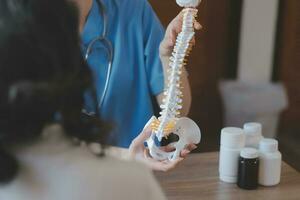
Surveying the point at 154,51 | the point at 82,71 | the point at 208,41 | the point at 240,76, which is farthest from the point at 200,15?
the point at 82,71

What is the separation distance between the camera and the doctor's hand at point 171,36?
4.05 feet

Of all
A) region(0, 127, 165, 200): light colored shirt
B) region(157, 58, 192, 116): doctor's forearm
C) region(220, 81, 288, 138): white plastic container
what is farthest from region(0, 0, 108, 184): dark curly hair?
region(220, 81, 288, 138): white plastic container

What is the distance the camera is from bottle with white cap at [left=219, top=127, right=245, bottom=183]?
1.31 metres

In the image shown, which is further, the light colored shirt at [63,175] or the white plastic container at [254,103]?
the white plastic container at [254,103]

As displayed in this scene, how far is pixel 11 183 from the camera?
0.71 metres

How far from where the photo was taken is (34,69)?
0.66 meters

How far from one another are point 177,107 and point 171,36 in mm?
156

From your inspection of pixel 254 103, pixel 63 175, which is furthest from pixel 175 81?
pixel 254 103

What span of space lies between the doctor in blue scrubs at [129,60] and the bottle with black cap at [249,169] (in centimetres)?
19

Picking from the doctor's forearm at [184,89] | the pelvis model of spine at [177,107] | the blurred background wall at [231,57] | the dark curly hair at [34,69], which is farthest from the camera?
the blurred background wall at [231,57]

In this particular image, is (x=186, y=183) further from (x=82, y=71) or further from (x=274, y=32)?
(x=274, y=32)

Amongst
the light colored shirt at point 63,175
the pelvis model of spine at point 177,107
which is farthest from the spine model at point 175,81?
the light colored shirt at point 63,175

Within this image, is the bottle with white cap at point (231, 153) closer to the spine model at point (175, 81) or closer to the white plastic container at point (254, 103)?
the spine model at point (175, 81)

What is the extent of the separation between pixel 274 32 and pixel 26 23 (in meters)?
2.32
